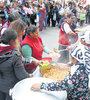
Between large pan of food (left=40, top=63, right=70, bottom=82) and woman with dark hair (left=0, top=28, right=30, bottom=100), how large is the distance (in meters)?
0.37

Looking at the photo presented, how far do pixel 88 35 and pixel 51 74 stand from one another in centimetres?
83

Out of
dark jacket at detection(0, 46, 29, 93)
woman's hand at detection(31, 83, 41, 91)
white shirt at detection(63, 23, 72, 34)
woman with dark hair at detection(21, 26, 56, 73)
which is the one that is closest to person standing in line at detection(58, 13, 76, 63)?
white shirt at detection(63, 23, 72, 34)

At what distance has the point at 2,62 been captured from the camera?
1.51 meters

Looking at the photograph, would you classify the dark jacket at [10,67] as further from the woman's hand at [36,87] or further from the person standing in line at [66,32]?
the person standing in line at [66,32]

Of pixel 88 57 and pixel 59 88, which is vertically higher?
pixel 88 57

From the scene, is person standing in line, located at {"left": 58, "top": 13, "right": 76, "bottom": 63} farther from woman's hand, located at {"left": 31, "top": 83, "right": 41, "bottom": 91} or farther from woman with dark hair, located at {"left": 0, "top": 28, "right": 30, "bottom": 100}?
woman's hand, located at {"left": 31, "top": 83, "right": 41, "bottom": 91}

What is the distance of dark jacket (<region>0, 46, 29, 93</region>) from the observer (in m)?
1.50

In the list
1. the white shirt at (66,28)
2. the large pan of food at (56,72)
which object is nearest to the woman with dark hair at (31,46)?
the large pan of food at (56,72)

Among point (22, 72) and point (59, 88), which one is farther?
point (22, 72)

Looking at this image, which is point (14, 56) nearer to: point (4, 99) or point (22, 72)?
point (22, 72)

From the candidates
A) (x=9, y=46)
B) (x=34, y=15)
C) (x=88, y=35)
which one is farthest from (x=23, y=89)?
(x=34, y=15)

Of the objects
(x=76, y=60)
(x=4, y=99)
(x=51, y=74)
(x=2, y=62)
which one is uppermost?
(x=76, y=60)

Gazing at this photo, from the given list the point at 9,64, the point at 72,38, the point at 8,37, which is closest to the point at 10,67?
the point at 9,64

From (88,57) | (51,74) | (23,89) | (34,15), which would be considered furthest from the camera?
(34,15)
